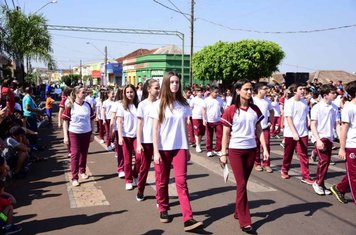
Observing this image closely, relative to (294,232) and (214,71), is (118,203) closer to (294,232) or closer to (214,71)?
(294,232)

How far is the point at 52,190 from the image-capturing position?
24.5 feet

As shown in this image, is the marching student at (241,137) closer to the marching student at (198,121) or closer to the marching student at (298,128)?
the marching student at (298,128)

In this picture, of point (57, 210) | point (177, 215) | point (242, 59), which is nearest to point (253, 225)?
point (177, 215)

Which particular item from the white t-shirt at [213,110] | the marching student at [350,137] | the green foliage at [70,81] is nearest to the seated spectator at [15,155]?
the white t-shirt at [213,110]

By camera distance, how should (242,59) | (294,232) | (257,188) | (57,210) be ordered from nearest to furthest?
1. (294,232)
2. (57,210)
3. (257,188)
4. (242,59)

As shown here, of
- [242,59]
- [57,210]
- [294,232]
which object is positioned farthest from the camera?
[242,59]

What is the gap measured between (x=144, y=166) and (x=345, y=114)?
3.13 m

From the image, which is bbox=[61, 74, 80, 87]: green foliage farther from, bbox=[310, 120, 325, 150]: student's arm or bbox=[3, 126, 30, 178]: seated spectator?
bbox=[310, 120, 325, 150]: student's arm

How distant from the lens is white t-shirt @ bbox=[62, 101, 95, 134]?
7840mm

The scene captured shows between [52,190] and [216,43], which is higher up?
[216,43]

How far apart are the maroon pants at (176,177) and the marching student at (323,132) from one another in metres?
2.83

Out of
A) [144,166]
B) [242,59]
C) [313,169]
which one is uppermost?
[242,59]

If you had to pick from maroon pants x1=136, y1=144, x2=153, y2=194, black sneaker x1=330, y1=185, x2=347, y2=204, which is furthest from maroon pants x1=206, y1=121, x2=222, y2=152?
maroon pants x1=136, y1=144, x2=153, y2=194

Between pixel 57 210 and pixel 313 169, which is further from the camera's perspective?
pixel 313 169
